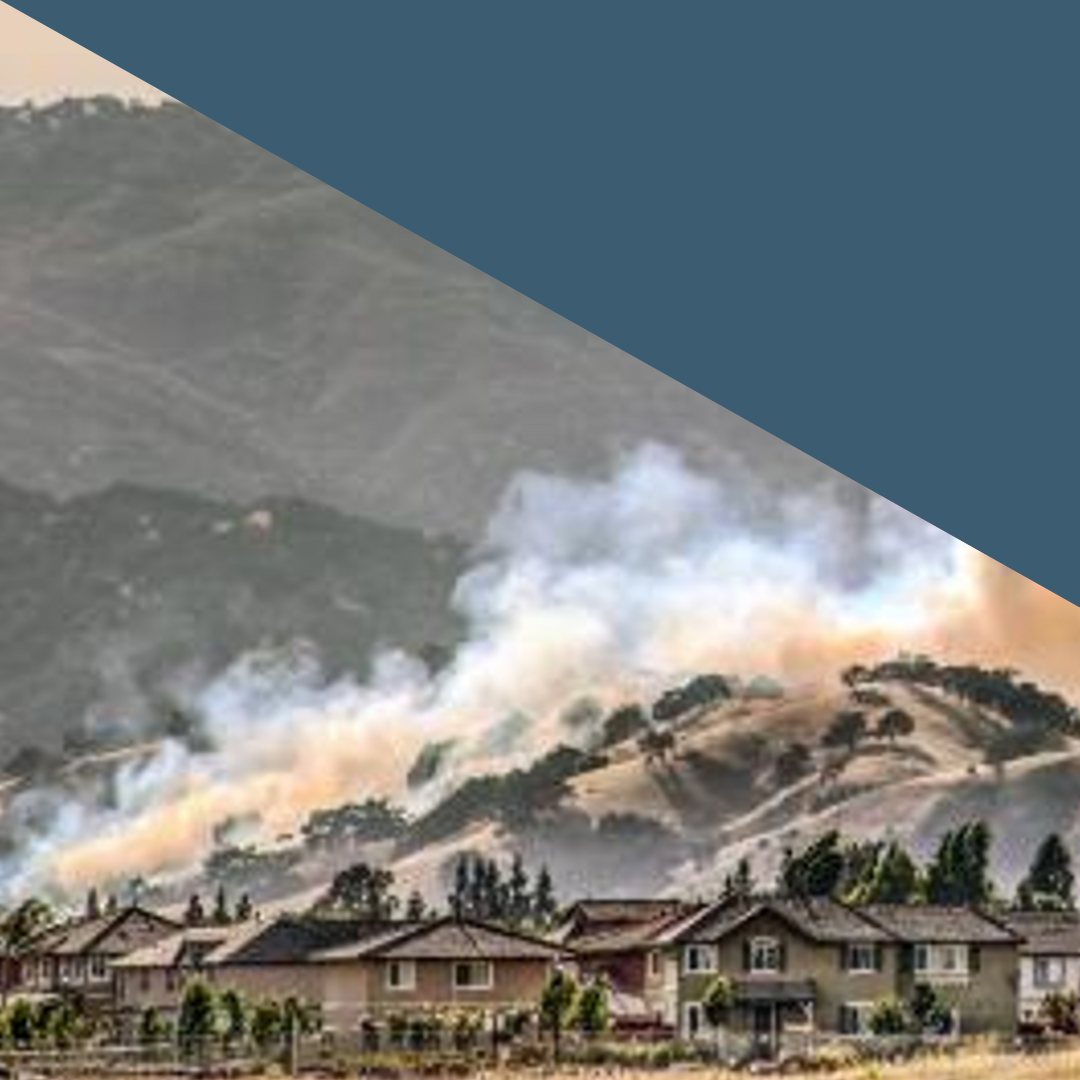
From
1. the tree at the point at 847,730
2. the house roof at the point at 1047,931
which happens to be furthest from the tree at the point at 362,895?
the house roof at the point at 1047,931

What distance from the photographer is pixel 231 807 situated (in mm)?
5207

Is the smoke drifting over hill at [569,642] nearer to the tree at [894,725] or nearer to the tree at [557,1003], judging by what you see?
the tree at [894,725]

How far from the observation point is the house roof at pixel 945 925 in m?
5.43

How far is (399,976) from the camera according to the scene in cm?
530

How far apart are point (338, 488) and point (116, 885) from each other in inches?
31.7

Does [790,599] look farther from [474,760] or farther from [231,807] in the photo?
[231,807]

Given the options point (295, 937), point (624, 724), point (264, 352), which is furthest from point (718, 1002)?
point (264, 352)

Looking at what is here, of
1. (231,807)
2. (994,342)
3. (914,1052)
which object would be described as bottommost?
(914,1052)

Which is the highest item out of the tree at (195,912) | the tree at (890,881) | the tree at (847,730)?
the tree at (847,730)

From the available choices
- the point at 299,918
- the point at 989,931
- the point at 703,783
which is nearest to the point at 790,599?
the point at 703,783

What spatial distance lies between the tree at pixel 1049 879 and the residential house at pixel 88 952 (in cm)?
155

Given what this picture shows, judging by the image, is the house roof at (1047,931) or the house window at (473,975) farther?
the house roof at (1047,931)

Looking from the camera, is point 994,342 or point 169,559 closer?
point 169,559
